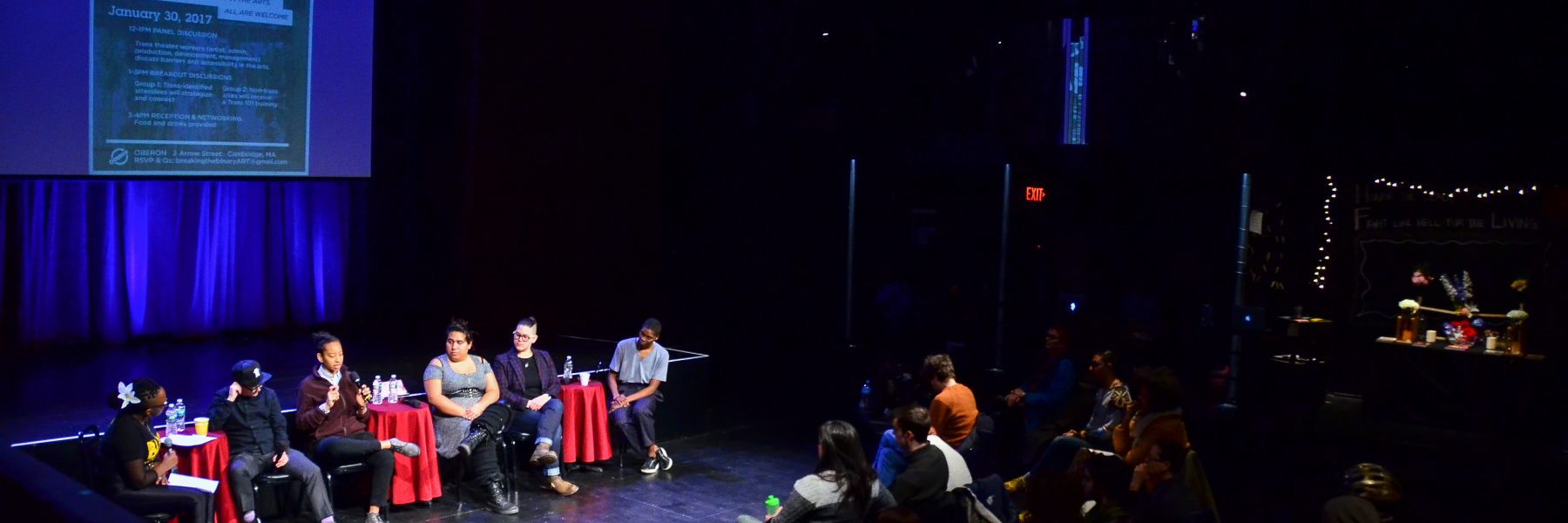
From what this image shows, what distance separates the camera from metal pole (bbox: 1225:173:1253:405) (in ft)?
30.0

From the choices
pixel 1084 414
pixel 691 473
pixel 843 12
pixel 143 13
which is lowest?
pixel 691 473

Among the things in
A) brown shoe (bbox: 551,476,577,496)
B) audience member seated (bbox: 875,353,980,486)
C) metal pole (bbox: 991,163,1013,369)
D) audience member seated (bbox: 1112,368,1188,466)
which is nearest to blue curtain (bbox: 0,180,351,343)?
→ brown shoe (bbox: 551,476,577,496)

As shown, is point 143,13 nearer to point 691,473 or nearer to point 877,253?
point 691,473

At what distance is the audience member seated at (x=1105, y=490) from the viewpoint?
4.84 metres

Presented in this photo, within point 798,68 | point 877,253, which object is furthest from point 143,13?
point 877,253

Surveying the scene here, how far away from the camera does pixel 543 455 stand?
699 cm

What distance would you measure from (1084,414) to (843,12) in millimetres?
6409

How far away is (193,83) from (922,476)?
21.5 ft

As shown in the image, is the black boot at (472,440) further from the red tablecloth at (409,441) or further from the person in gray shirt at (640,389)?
the person in gray shirt at (640,389)

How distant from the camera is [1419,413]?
30.1 ft

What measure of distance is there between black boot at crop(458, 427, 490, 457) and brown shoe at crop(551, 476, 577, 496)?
496 mm

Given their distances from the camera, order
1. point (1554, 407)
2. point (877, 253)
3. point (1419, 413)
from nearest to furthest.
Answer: point (1554, 407) → point (1419, 413) → point (877, 253)

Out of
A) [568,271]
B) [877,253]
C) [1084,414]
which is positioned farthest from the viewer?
[877,253]

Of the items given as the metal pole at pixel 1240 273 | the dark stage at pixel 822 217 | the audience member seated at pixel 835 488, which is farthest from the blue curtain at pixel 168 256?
the audience member seated at pixel 835 488
